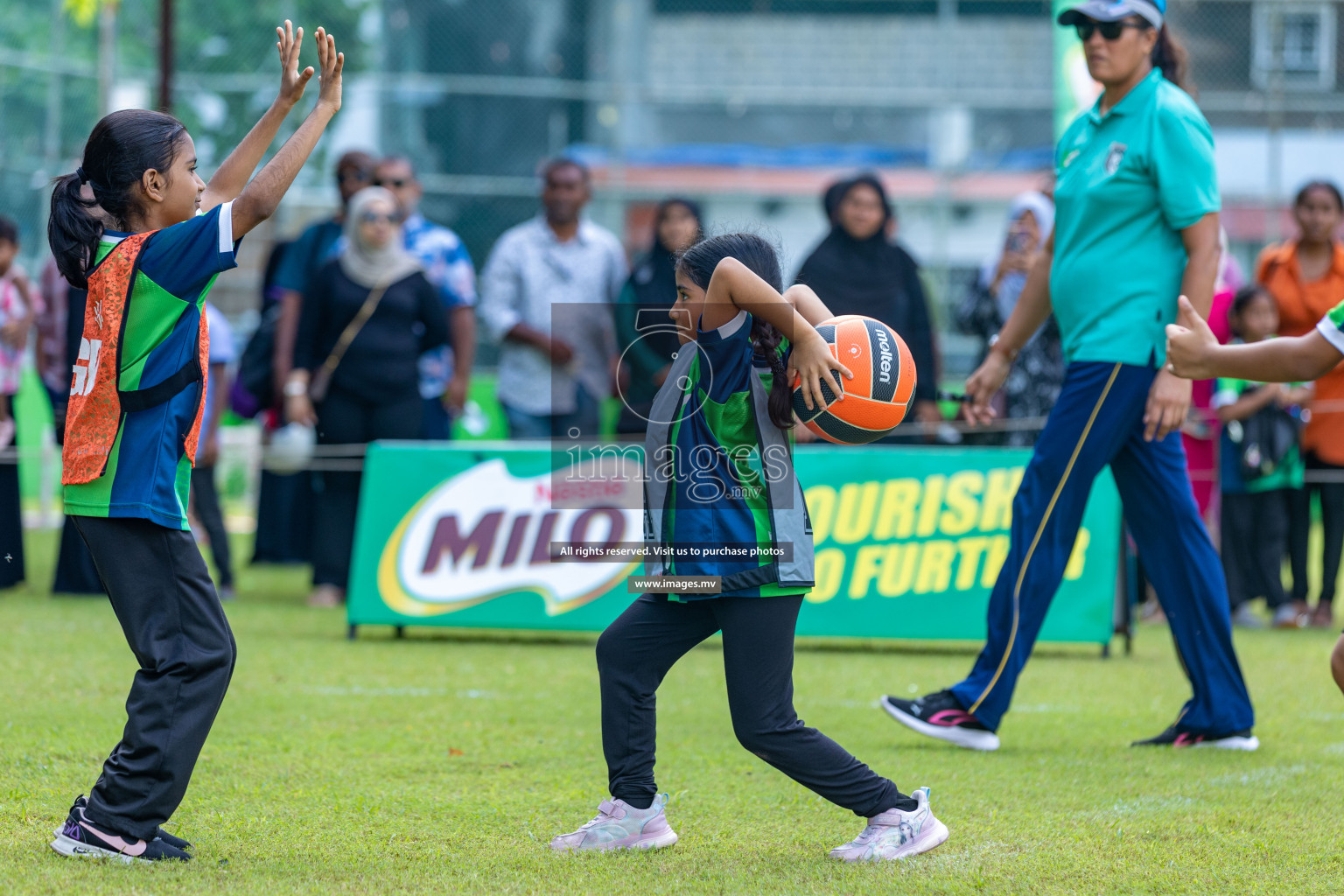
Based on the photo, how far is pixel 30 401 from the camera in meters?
14.6

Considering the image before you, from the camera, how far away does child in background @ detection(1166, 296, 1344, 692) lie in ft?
11.9

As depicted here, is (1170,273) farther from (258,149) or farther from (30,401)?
(30,401)

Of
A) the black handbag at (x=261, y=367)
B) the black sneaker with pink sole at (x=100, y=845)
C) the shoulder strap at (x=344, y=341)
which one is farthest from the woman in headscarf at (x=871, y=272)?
the black sneaker with pink sole at (x=100, y=845)

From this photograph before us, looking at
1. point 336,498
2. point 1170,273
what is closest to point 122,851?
point 1170,273

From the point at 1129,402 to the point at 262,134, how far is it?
2873 mm

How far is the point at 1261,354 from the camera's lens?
12.2 feet

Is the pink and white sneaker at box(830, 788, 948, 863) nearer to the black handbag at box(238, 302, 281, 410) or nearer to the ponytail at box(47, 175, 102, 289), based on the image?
the ponytail at box(47, 175, 102, 289)

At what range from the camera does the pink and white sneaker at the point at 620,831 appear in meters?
3.76

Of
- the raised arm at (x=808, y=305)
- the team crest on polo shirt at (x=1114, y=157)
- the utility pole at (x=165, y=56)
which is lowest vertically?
the raised arm at (x=808, y=305)

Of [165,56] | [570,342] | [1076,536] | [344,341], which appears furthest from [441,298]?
[165,56]

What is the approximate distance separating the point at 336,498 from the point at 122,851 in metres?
5.25

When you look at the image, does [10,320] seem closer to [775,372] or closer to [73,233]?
[73,233]

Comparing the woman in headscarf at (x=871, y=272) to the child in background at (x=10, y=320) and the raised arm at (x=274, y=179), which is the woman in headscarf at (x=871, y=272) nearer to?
the child in background at (x=10, y=320)

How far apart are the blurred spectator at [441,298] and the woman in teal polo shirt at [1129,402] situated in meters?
4.52
